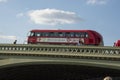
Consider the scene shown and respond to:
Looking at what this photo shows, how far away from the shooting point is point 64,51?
48594 millimetres

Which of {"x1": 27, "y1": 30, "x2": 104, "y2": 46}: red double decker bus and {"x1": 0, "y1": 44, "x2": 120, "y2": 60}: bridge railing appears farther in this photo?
{"x1": 27, "y1": 30, "x2": 104, "y2": 46}: red double decker bus

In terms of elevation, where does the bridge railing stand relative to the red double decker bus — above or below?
below

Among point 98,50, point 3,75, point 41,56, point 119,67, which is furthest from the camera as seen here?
point 3,75

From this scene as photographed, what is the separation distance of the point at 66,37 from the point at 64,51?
8.58m

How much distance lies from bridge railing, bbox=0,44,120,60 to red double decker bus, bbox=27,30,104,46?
23.2 feet

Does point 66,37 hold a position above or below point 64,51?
above

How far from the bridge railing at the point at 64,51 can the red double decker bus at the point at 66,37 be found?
7.07 meters

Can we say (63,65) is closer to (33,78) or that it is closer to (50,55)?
(50,55)

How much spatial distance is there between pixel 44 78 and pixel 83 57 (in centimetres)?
Answer: 2223

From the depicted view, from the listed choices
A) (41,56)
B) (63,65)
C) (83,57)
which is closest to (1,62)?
(41,56)

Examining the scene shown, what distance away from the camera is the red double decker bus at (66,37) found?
184 ft

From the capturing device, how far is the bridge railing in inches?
1797

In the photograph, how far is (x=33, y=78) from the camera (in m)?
66.1

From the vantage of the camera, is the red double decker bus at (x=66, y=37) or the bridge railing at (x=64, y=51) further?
the red double decker bus at (x=66, y=37)
